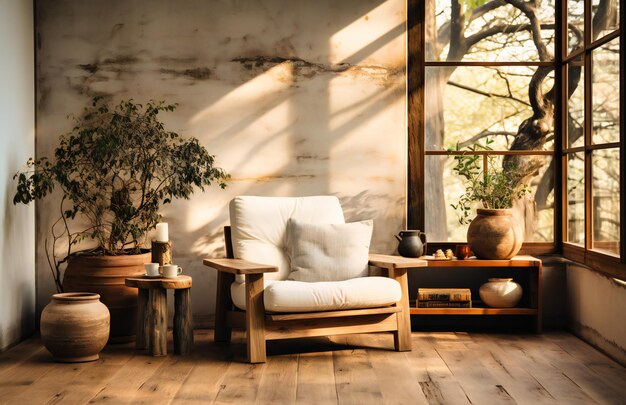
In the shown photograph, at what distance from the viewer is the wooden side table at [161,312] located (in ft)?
15.5

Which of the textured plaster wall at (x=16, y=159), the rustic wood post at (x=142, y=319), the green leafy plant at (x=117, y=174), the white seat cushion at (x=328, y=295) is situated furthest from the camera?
the green leafy plant at (x=117, y=174)

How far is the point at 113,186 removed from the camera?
5477 millimetres

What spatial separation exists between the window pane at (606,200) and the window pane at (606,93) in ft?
0.39

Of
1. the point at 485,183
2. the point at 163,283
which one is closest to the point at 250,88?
the point at 163,283

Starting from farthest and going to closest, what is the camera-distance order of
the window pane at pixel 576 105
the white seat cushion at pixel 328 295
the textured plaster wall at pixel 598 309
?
the window pane at pixel 576 105, the textured plaster wall at pixel 598 309, the white seat cushion at pixel 328 295

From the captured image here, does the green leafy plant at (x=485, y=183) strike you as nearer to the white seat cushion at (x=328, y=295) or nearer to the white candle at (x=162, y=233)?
the white seat cushion at (x=328, y=295)

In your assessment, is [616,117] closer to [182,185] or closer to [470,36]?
[470,36]

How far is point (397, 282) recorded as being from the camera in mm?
4793

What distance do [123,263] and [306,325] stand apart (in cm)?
136

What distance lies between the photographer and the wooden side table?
474 cm

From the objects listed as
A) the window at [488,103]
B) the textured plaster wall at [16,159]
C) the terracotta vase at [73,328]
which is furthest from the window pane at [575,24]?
the textured plaster wall at [16,159]

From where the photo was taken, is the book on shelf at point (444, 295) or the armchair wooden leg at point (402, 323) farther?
the book on shelf at point (444, 295)

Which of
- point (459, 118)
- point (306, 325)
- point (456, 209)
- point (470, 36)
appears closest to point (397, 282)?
point (306, 325)

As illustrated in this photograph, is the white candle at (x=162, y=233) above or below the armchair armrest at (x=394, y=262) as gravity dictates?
above
